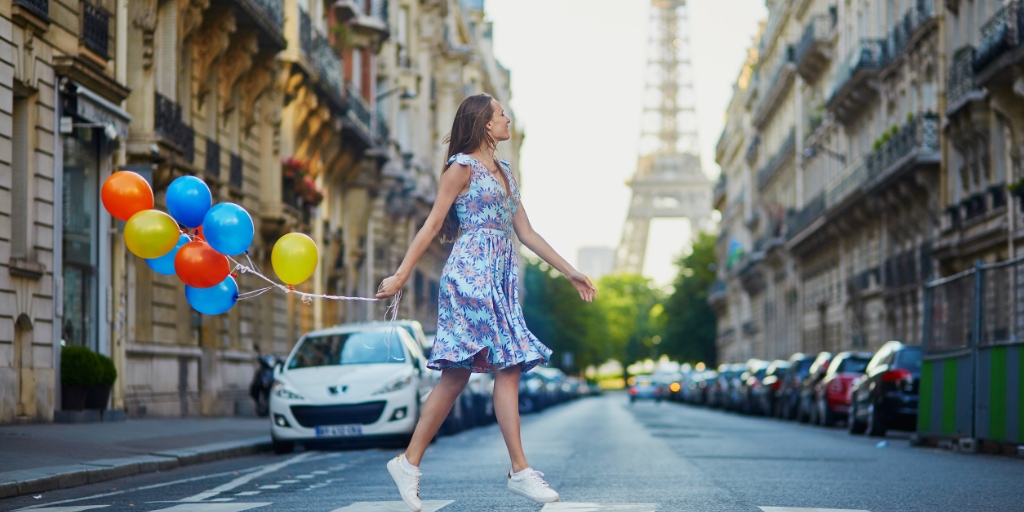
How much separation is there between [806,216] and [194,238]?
55876mm

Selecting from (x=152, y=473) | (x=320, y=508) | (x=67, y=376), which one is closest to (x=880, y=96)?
(x=67, y=376)

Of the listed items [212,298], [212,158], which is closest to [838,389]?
[212,158]

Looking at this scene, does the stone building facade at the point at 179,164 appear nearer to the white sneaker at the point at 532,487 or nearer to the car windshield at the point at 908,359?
the white sneaker at the point at 532,487

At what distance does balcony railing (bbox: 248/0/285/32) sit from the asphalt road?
14926mm

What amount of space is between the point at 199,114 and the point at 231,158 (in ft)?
7.87

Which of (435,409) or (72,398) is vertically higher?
(435,409)

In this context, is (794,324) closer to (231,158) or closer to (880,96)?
(880,96)

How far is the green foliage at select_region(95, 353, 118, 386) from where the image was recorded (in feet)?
71.1

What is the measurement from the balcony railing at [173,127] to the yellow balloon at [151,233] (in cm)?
1614

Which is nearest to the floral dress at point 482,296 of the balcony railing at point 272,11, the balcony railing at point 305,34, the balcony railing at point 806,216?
the balcony railing at point 272,11

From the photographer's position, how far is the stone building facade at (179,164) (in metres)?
20.5

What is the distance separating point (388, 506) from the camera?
8922 mm

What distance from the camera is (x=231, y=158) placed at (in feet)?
106

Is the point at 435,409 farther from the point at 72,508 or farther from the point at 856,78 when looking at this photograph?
the point at 856,78
